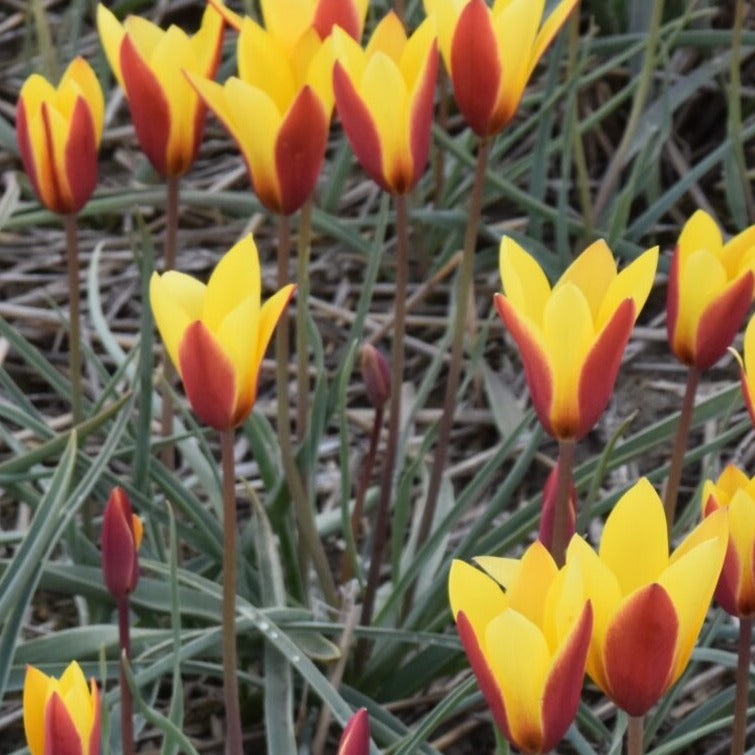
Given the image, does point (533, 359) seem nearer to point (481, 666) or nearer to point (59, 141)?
point (481, 666)

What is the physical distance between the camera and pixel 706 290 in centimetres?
106

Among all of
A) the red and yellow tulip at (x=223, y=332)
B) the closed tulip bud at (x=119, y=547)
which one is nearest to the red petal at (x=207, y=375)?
the red and yellow tulip at (x=223, y=332)

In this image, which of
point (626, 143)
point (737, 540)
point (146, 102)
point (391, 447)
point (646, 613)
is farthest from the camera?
point (626, 143)

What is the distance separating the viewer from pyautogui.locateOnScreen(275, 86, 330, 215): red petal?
3.59 ft

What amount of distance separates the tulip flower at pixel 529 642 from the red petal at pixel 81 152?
58 cm

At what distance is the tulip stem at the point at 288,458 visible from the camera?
1.20m

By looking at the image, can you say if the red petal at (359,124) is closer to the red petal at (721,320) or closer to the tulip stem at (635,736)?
the red petal at (721,320)

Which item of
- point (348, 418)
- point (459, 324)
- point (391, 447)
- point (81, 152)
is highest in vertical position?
point (81, 152)

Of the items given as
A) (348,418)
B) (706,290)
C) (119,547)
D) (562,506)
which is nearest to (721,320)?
(706,290)

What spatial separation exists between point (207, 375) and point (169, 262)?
48cm

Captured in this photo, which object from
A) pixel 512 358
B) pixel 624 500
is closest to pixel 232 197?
pixel 512 358

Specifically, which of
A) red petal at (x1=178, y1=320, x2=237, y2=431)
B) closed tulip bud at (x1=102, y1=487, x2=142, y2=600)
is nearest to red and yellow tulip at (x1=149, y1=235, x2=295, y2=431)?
red petal at (x1=178, y1=320, x2=237, y2=431)

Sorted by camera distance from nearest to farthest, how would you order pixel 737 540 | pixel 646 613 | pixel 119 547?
pixel 646 613 → pixel 737 540 → pixel 119 547

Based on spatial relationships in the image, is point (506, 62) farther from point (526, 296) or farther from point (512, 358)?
point (512, 358)
